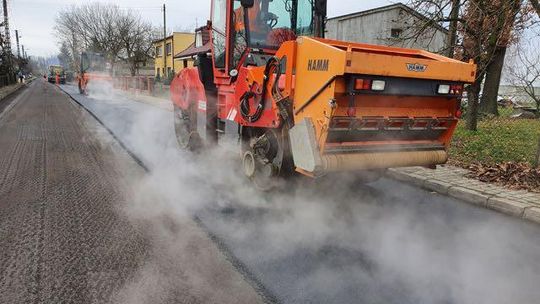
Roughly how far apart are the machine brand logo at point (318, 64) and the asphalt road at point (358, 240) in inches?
62.4

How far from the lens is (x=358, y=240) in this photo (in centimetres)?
401

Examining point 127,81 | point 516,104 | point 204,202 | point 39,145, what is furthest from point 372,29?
point 204,202

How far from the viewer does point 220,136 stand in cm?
646

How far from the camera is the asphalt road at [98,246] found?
115 inches

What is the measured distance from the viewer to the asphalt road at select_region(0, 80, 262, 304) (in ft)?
9.59

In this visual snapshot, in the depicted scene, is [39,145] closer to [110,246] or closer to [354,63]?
[110,246]

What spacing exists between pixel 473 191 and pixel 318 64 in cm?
298

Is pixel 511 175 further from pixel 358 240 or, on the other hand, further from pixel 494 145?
pixel 358 240

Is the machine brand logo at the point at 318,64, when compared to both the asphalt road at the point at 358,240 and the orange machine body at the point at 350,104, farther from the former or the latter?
the asphalt road at the point at 358,240

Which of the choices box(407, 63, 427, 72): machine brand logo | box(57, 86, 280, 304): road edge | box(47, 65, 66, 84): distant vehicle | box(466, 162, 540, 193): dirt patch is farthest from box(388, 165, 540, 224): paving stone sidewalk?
box(47, 65, 66, 84): distant vehicle

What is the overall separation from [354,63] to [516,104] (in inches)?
610

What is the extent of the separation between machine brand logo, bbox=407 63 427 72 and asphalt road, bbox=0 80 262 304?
2567 mm

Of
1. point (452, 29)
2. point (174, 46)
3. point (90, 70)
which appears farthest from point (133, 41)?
point (452, 29)

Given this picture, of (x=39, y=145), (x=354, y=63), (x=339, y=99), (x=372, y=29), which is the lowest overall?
(x=39, y=145)
